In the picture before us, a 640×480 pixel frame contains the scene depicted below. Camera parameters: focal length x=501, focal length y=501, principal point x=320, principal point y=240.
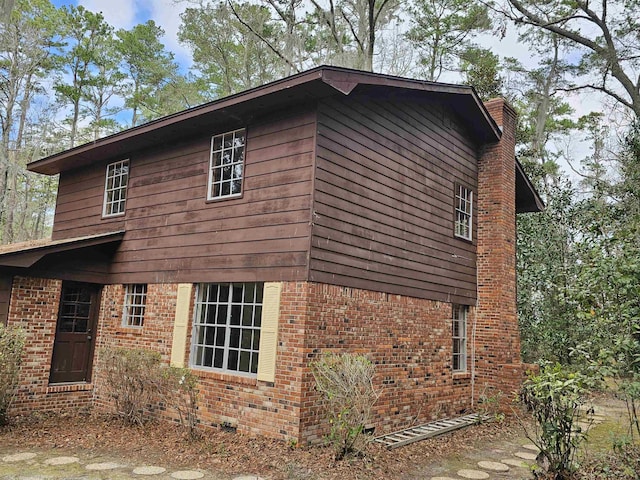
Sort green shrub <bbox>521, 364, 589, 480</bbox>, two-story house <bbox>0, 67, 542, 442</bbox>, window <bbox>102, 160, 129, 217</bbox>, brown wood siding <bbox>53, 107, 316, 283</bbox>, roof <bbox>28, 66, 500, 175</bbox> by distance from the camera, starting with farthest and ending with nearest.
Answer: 1. window <bbox>102, 160, 129, 217</bbox>
2. brown wood siding <bbox>53, 107, 316, 283</bbox>
3. two-story house <bbox>0, 67, 542, 442</bbox>
4. roof <bbox>28, 66, 500, 175</bbox>
5. green shrub <bbox>521, 364, 589, 480</bbox>

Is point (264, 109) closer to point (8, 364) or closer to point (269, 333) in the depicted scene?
point (269, 333)

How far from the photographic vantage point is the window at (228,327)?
731 centimetres

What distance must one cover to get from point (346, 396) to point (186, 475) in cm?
207

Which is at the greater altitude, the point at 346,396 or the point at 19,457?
the point at 346,396

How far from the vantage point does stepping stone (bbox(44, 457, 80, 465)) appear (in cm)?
616

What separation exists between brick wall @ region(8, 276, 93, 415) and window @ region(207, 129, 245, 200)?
3.64 m

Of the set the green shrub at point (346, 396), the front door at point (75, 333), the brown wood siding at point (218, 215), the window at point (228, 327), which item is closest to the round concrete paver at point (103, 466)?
the window at point (228, 327)

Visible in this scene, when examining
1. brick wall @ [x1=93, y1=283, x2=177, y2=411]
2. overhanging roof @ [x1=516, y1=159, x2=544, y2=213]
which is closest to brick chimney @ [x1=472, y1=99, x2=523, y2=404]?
overhanging roof @ [x1=516, y1=159, x2=544, y2=213]

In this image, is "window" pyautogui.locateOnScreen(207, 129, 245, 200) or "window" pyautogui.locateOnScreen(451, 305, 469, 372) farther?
"window" pyautogui.locateOnScreen(451, 305, 469, 372)

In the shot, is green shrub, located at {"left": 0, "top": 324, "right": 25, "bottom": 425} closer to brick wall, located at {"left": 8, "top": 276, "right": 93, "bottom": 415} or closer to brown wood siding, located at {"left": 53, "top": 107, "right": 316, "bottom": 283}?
brick wall, located at {"left": 8, "top": 276, "right": 93, "bottom": 415}

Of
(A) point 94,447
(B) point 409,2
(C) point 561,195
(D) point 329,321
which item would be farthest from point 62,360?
(B) point 409,2

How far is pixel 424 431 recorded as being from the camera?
8.02 meters

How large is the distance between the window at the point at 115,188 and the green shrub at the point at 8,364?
3157 millimetres

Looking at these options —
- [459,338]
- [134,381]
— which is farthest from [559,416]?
[134,381]
